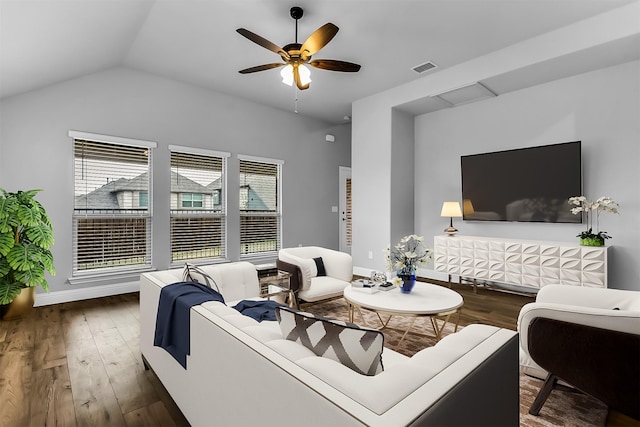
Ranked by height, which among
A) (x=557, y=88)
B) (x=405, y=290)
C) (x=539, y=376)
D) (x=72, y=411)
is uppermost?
(x=557, y=88)

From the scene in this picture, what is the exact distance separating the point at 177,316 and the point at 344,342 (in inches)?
40.0

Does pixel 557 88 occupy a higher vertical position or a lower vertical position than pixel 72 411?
higher

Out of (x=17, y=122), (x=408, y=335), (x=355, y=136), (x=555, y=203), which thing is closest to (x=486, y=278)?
(x=555, y=203)

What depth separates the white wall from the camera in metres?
3.56

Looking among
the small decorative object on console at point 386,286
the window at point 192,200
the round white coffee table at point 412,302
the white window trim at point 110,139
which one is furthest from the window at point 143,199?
the small decorative object on console at point 386,286

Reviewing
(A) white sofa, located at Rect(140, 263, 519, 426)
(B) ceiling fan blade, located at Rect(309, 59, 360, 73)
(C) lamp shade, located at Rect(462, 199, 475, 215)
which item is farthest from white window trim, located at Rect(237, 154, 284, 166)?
(A) white sofa, located at Rect(140, 263, 519, 426)

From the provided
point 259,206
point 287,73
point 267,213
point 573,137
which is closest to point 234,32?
point 287,73

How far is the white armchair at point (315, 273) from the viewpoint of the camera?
3167 mm

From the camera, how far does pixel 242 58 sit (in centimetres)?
402

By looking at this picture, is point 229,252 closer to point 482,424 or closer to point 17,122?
point 17,122

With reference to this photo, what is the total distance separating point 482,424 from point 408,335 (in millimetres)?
1949

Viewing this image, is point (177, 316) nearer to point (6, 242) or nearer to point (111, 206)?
point (6, 242)

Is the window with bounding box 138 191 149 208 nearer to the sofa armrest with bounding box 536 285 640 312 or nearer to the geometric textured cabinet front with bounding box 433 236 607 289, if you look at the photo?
the geometric textured cabinet front with bounding box 433 236 607 289

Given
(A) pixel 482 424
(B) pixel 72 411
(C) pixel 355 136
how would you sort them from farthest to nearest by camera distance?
(C) pixel 355 136 → (B) pixel 72 411 → (A) pixel 482 424
